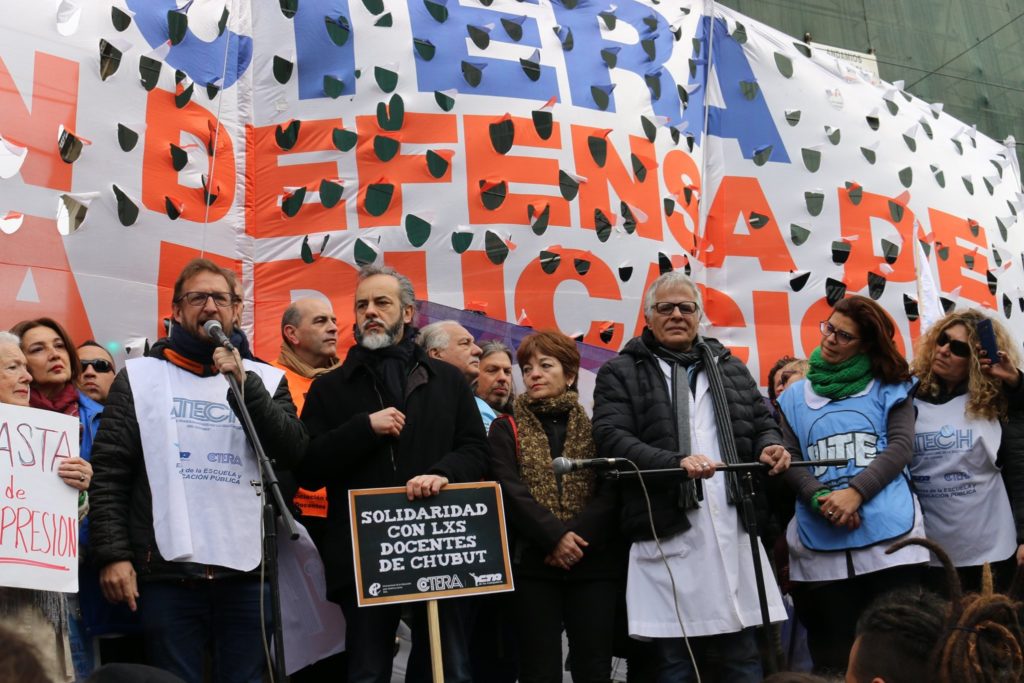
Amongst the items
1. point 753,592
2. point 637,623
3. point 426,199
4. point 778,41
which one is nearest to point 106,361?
point 426,199

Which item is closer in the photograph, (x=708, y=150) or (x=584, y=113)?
(x=584, y=113)

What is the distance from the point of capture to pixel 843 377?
454 cm

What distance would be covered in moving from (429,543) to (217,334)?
0.90 metres

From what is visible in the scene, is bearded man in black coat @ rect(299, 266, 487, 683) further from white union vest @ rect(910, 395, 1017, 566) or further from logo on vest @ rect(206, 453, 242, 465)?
white union vest @ rect(910, 395, 1017, 566)

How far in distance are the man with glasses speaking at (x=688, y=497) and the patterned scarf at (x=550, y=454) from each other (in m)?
0.11

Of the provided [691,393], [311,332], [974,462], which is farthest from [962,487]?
[311,332]

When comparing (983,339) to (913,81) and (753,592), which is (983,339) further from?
(913,81)

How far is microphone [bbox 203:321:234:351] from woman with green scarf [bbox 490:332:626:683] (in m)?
1.16

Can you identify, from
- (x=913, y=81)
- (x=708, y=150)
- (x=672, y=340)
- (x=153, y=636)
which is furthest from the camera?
(x=913, y=81)

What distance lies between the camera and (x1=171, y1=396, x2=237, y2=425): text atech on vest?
3.81 meters

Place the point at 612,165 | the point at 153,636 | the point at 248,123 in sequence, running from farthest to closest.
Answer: the point at 612,165
the point at 248,123
the point at 153,636

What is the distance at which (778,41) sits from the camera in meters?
7.29

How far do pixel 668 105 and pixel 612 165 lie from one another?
24.7 inches

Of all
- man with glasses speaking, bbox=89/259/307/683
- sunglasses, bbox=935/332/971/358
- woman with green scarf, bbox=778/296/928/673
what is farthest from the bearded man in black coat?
sunglasses, bbox=935/332/971/358
